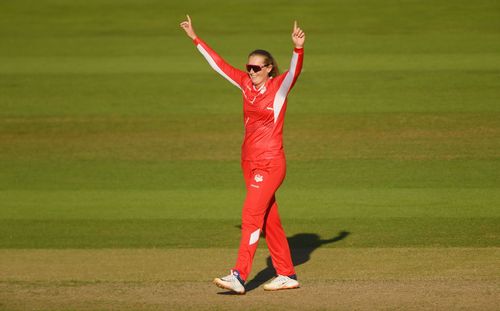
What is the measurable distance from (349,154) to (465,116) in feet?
8.56

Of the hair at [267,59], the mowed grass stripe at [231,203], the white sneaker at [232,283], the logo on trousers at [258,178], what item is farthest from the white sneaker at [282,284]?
the mowed grass stripe at [231,203]

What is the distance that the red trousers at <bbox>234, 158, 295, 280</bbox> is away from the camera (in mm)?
8484

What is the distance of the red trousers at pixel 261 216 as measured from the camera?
8.48m

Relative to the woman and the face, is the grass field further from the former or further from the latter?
the face

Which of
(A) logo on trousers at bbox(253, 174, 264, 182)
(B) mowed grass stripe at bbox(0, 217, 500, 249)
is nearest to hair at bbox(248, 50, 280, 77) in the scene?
(A) logo on trousers at bbox(253, 174, 264, 182)

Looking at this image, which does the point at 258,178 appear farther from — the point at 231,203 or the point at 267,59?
the point at 231,203

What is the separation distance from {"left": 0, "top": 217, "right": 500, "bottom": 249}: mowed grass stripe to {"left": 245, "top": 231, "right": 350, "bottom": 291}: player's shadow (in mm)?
10

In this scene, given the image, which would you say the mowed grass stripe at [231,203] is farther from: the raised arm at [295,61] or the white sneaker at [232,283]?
the raised arm at [295,61]

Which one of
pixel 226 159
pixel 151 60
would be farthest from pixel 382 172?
pixel 151 60

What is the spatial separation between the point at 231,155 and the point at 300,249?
4585 mm

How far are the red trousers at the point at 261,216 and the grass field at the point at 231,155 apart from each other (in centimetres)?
31

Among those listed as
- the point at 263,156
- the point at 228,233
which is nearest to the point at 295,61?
the point at 263,156

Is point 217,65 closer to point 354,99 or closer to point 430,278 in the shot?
point 430,278

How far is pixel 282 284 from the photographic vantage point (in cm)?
868
